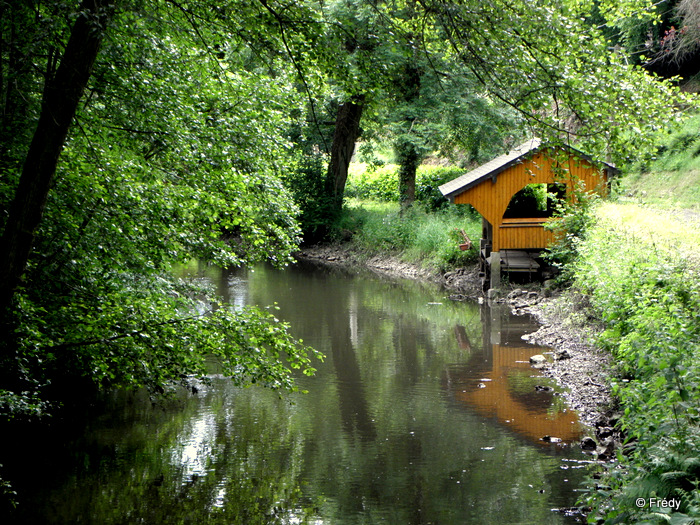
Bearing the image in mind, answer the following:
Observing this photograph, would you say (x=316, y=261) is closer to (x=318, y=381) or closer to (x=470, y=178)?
(x=470, y=178)

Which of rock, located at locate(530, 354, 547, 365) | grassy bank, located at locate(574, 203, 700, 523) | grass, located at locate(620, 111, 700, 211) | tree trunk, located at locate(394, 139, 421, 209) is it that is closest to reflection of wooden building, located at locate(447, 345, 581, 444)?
rock, located at locate(530, 354, 547, 365)

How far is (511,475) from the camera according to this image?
8.70m

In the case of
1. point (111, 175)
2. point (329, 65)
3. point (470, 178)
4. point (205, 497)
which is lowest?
point (205, 497)

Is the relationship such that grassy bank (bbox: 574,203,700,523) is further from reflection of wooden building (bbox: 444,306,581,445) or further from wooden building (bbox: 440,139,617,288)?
wooden building (bbox: 440,139,617,288)

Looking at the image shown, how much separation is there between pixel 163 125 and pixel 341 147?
24537mm

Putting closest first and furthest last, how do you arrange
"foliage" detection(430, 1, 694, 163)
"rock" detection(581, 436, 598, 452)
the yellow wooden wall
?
"foliage" detection(430, 1, 694, 163)
"rock" detection(581, 436, 598, 452)
the yellow wooden wall

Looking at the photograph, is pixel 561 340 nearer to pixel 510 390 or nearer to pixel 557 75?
pixel 510 390

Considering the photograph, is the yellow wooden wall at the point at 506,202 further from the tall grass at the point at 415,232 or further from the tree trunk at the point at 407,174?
the tree trunk at the point at 407,174

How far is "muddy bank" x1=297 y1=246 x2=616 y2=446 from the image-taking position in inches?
424

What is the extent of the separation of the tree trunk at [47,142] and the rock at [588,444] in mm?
7282

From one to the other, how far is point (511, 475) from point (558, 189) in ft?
56.0

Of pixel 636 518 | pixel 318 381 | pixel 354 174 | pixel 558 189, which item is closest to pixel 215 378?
pixel 318 381

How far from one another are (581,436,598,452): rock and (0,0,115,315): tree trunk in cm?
728

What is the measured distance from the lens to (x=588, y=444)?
9.38 meters
